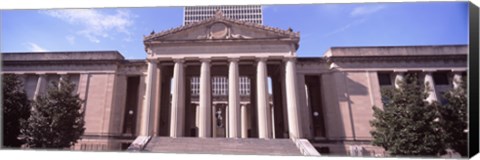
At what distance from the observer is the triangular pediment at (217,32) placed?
1191 inches

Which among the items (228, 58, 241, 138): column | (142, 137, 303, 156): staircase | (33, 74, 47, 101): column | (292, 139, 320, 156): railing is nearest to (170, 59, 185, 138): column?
(142, 137, 303, 156): staircase

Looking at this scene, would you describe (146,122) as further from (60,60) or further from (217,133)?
(217,133)

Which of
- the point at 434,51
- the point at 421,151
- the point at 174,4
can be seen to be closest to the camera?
the point at 174,4

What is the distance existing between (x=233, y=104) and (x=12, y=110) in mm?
16277

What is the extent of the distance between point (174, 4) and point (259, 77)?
503 inches

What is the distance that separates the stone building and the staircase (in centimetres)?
119

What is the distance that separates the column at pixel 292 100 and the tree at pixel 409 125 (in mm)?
6564

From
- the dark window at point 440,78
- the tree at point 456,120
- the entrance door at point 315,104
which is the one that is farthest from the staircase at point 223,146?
the dark window at point 440,78

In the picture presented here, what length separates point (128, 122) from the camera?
32.5m

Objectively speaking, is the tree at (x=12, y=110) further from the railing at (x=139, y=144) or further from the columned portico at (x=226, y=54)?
the columned portico at (x=226, y=54)

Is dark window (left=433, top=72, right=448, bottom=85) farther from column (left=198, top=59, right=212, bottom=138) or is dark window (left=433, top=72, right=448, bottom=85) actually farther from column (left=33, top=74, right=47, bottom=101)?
column (left=33, top=74, right=47, bottom=101)

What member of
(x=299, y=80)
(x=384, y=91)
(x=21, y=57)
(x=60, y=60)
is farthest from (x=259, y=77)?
(x=21, y=57)

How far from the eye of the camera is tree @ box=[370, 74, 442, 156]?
66.5ft

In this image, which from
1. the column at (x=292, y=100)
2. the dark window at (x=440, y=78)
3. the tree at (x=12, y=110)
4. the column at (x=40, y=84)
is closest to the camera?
the tree at (x=12, y=110)
